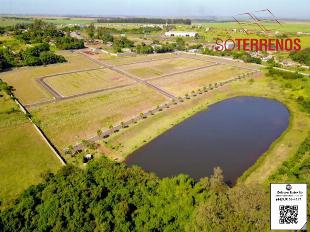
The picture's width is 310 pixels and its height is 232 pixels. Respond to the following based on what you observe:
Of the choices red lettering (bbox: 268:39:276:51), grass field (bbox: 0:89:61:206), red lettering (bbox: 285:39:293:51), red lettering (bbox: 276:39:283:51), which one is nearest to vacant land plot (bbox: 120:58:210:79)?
grass field (bbox: 0:89:61:206)

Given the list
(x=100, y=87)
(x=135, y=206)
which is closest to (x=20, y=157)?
(x=135, y=206)

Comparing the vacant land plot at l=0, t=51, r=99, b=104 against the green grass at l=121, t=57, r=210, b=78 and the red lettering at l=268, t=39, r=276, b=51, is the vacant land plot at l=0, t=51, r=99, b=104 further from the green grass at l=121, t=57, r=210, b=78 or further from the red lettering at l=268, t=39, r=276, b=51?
the red lettering at l=268, t=39, r=276, b=51

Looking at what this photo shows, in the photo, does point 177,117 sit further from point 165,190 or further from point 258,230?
point 258,230

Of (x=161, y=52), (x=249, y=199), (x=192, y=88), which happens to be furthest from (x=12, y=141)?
(x=161, y=52)

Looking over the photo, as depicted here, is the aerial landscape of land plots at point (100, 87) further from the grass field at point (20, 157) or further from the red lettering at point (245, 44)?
the red lettering at point (245, 44)

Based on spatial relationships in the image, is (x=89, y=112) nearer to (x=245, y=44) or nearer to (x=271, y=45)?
(x=245, y=44)
